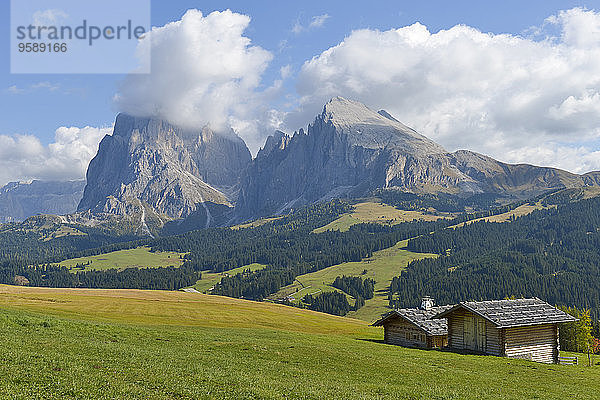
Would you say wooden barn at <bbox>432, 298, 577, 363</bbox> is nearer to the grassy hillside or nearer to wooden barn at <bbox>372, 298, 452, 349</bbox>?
wooden barn at <bbox>372, 298, 452, 349</bbox>

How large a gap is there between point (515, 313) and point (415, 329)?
13574 mm

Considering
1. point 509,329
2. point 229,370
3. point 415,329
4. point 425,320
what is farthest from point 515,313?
point 229,370

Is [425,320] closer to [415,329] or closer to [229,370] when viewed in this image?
[415,329]

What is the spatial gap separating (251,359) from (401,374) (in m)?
12.5

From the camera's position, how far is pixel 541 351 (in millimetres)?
55938

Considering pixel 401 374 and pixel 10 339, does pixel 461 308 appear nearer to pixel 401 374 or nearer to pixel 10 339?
pixel 401 374

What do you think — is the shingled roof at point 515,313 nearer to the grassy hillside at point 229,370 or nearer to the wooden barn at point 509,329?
the wooden barn at point 509,329

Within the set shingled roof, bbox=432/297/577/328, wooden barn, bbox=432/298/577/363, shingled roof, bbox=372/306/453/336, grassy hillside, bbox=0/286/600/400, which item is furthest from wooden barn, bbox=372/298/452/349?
grassy hillside, bbox=0/286/600/400

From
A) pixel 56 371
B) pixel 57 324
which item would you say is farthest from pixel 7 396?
pixel 57 324

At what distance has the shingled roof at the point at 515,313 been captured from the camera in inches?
2103

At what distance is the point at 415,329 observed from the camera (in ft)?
206

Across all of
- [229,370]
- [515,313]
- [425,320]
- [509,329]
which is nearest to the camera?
[229,370]

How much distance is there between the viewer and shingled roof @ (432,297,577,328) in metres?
53.4

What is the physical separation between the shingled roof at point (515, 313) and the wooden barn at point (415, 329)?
3580 mm
